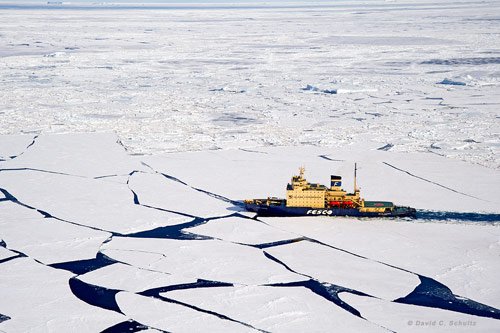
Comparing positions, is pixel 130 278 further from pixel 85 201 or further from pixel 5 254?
pixel 85 201

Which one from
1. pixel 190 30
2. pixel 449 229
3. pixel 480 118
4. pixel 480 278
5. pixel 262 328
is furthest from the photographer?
pixel 190 30

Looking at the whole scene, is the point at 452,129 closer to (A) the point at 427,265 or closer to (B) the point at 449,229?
(B) the point at 449,229

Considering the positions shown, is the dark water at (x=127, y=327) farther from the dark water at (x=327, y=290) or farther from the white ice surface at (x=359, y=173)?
the white ice surface at (x=359, y=173)

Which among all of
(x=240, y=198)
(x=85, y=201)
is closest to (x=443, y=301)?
(x=240, y=198)

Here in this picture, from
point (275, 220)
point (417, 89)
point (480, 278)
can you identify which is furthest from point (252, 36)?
point (480, 278)

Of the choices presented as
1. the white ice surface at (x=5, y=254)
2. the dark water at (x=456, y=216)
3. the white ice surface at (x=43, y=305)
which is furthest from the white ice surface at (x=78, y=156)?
the dark water at (x=456, y=216)
